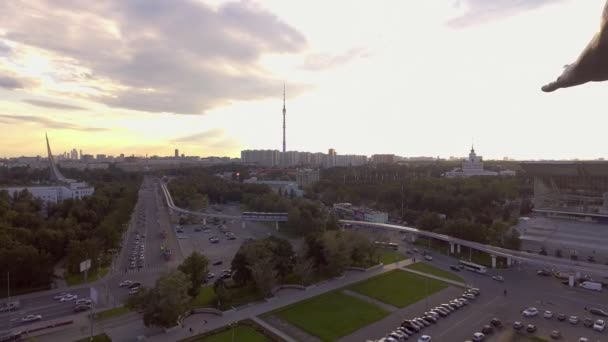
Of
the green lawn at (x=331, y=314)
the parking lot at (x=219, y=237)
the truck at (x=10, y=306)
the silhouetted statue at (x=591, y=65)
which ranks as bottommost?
the truck at (x=10, y=306)

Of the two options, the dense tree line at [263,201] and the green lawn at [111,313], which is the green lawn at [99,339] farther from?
the dense tree line at [263,201]

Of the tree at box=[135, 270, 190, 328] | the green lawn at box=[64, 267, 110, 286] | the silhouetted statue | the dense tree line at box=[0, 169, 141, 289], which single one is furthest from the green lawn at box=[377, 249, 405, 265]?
the silhouetted statue

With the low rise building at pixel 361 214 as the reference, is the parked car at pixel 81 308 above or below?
below

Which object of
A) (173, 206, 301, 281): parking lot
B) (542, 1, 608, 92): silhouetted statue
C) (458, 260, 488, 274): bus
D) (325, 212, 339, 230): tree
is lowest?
(173, 206, 301, 281): parking lot

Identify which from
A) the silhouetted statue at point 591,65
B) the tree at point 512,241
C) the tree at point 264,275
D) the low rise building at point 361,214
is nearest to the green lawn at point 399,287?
the tree at point 264,275

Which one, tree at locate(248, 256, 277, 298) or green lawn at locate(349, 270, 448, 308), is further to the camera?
green lawn at locate(349, 270, 448, 308)

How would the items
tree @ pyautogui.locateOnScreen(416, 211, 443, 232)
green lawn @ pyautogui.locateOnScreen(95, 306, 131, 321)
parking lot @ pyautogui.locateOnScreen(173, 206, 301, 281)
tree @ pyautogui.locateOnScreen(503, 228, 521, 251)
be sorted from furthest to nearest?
tree @ pyautogui.locateOnScreen(416, 211, 443, 232), parking lot @ pyautogui.locateOnScreen(173, 206, 301, 281), tree @ pyautogui.locateOnScreen(503, 228, 521, 251), green lawn @ pyautogui.locateOnScreen(95, 306, 131, 321)

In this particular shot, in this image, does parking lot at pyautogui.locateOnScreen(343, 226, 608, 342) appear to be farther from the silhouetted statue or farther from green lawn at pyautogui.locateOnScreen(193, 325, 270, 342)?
the silhouetted statue

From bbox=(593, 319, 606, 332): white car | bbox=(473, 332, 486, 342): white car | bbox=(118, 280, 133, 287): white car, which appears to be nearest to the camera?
bbox=(473, 332, 486, 342): white car
